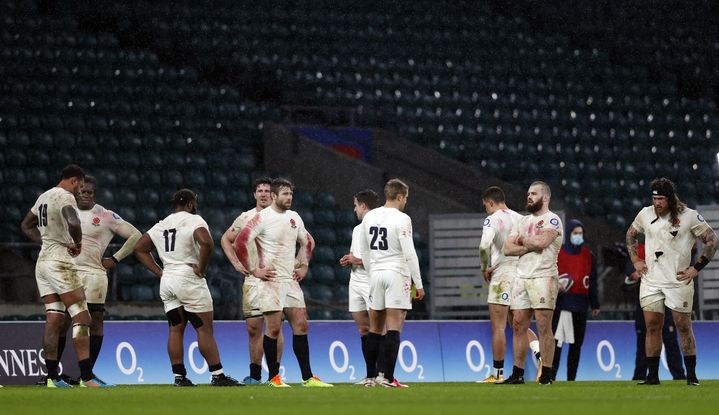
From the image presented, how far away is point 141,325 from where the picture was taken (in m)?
16.0

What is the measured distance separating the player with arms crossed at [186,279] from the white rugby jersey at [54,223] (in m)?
0.93

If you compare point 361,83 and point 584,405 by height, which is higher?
point 361,83

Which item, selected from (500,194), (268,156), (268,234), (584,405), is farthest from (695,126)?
(584,405)

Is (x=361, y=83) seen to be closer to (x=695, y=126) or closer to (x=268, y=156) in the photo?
(x=268, y=156)

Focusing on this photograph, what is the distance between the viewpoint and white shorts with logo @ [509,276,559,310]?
43.5 ft

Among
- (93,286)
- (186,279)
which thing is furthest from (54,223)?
(186,279)

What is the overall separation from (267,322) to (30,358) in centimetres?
338

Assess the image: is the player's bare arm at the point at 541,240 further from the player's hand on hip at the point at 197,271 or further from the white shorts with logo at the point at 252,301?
the player's hand on hip at the point at 197,271

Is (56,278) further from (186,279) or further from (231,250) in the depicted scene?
(231,250)

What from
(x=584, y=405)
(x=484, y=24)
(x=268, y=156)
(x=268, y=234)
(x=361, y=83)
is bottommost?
(x=584, y=405)

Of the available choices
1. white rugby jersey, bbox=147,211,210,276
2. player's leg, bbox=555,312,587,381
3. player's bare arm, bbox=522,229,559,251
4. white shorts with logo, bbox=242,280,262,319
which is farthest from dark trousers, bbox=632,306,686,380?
white rugby jersey, bbox=147,211,210,276

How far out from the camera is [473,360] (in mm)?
17719

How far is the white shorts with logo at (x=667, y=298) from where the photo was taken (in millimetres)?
13297

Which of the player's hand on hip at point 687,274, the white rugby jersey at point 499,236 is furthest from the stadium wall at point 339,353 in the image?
the player's hand on hip at point 687,274
